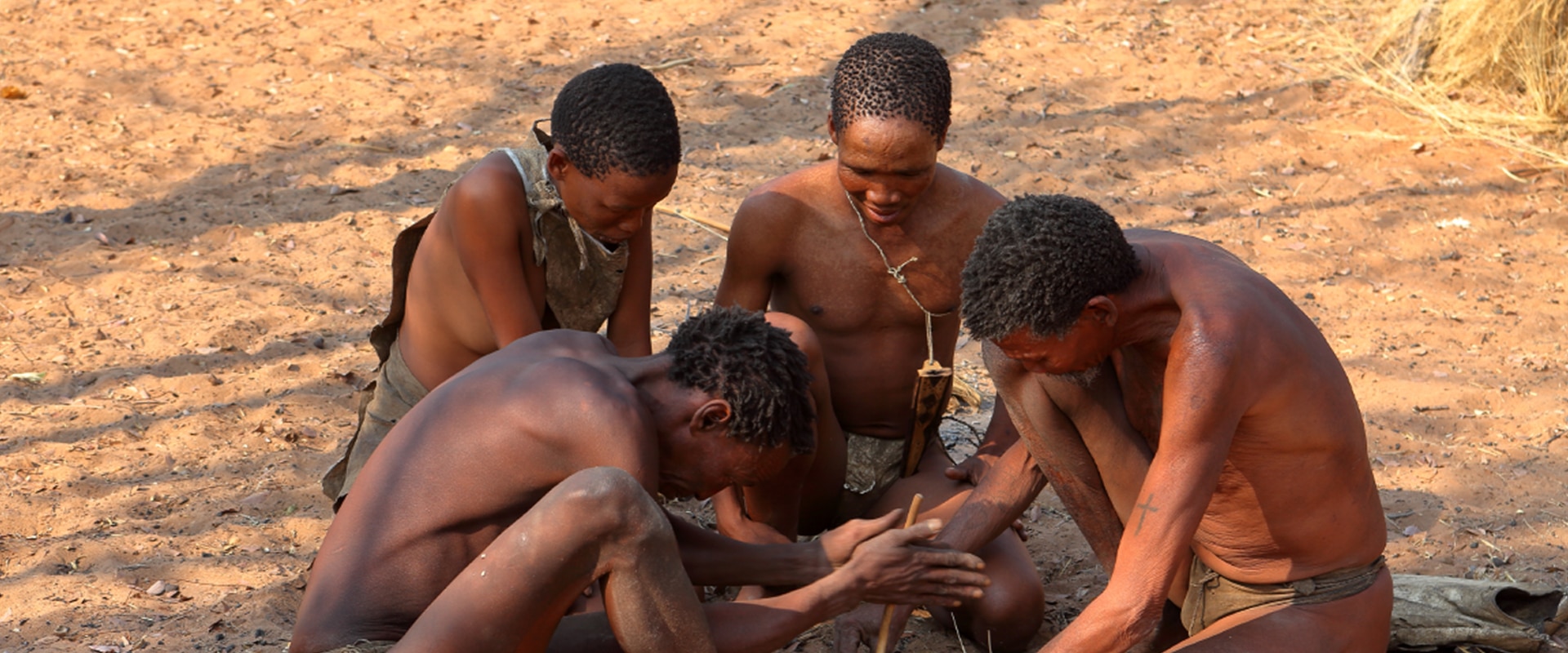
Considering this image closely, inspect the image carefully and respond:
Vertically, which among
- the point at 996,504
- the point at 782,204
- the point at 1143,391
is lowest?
the point at 996,504

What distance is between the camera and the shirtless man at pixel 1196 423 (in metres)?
2.58

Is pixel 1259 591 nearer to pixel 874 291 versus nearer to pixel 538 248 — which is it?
pixel 874 291

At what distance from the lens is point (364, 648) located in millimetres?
2596

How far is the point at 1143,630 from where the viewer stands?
8.55 feet

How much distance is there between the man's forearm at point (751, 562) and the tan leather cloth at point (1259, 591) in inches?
34.0

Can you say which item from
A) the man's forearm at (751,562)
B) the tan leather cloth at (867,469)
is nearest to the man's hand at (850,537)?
the man's forearm at (751,562)

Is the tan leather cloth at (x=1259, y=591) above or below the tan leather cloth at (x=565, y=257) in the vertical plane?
below

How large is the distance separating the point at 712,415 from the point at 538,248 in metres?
1.21

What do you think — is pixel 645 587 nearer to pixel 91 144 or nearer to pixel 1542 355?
pixel 1542 355

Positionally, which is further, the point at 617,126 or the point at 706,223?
the point at 706,223

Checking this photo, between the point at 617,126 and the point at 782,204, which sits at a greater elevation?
the point at 617,126

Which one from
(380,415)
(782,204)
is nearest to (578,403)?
(782,204)

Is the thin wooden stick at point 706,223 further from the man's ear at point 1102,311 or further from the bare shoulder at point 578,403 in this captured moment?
the man's ear at point 1102,311

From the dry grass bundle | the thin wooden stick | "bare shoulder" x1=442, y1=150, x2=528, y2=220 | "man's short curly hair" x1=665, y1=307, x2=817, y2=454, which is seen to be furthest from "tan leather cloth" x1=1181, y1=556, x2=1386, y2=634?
the dry grass bundle
